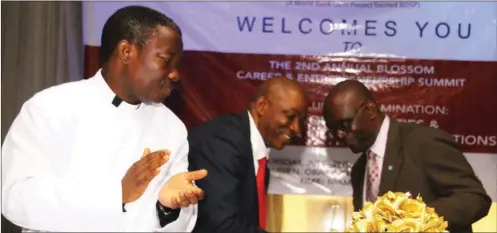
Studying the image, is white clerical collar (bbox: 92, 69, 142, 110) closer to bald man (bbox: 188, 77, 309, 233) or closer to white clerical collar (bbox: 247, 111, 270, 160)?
bald man (bbox: 188, 77, 309, 233)

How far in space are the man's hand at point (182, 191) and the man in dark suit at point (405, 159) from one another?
673 mm

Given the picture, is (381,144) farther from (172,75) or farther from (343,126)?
(172,75)

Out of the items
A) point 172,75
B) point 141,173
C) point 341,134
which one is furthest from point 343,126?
point 141,173

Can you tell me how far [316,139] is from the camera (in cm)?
258

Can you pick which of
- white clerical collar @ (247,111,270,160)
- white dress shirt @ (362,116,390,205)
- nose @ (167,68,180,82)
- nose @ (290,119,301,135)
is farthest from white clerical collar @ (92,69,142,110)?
white dress shirt @ (362,116,390,205)

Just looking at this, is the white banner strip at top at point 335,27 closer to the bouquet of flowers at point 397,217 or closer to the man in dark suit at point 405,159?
the man in dark suit at point 405,159

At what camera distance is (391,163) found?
7.02 ft

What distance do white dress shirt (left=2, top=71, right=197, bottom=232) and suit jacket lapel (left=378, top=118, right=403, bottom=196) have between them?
0.65 meters

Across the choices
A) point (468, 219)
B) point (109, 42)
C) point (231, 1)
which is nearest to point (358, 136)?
point (468, 219)

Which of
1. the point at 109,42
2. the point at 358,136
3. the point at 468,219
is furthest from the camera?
the point at 358,136

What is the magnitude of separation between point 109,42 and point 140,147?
0.30 metres

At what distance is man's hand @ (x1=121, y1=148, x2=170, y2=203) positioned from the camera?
67.2 inches

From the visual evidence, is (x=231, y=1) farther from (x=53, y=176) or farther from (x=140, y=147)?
(x=53, y=176)

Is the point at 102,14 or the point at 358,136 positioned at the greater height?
the point at 102,14
